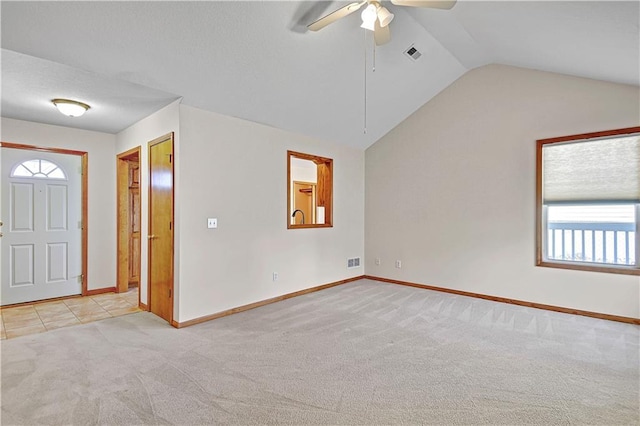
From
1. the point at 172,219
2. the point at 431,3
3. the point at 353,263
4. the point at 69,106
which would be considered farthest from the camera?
the point at 353,263

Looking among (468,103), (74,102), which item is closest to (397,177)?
(468,103)

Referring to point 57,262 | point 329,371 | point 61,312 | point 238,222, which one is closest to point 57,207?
point 57,262

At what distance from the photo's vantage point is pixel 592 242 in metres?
3.93

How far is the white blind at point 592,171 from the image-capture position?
362 centimetres

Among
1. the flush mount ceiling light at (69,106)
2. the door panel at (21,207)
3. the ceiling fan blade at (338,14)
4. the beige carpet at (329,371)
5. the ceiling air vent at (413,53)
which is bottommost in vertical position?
the beige carpet at (329,371)

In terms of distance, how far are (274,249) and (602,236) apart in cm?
415

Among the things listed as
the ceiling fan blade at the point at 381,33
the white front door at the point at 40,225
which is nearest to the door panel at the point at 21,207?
the white front door at the point at 40,225

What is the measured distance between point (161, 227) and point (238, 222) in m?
0.89

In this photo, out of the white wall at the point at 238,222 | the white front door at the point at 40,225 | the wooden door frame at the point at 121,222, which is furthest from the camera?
the wooden door frame at the point at 121,222

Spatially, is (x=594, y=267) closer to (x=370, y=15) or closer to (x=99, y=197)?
(x=370, y=15)

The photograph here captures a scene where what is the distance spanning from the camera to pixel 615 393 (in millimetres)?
2203

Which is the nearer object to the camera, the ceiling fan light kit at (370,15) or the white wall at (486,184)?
the ceiling fan light kit at (370,15)

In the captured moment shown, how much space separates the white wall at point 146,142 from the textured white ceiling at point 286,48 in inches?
9.2

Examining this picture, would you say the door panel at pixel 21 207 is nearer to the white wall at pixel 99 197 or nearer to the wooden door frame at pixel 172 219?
the white wall at pixel 99 197
